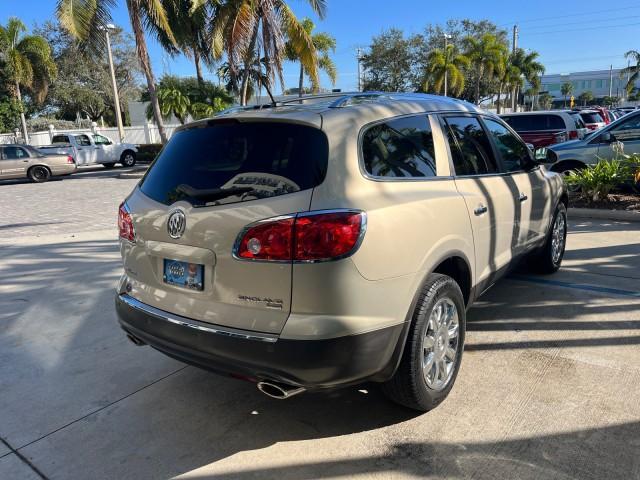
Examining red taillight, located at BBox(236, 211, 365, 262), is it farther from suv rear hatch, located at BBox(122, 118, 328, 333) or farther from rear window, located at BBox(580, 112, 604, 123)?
rear window, located at BBox(580, 112, 604, 123)

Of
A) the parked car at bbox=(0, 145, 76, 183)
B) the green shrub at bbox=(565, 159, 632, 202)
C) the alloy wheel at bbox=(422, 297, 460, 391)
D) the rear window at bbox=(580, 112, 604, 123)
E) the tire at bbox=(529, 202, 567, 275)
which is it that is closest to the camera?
the alloy wheel at bbox=(422, 297, 460, 391)

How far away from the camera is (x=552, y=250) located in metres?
5.21

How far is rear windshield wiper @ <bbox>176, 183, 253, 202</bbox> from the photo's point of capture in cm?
259

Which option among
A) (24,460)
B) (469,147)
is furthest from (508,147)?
(24,460)

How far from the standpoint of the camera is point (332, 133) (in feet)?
8.56

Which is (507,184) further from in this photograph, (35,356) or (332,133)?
(35,356)

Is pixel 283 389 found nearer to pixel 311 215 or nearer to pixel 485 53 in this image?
pixel 311 215

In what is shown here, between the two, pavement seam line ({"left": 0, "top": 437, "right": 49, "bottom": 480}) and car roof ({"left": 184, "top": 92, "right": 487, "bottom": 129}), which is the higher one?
car roof ({"left": 184, "top": 92, "right": 487, "bottom": 129})

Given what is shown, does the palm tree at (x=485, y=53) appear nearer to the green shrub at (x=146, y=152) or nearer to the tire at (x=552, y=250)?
the green shrub at (x=146, y=152)

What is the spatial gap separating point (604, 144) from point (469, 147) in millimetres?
7650

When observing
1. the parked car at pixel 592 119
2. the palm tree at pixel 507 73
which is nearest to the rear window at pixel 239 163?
the parked car at pixel 592 119

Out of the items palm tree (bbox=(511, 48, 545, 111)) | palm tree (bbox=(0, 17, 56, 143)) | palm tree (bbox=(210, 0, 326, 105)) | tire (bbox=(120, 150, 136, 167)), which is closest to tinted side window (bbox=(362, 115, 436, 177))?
palm tree (bbox=(210, 0, 326, 105))

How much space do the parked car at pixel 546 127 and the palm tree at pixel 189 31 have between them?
12.3m

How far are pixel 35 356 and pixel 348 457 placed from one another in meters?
2.70
